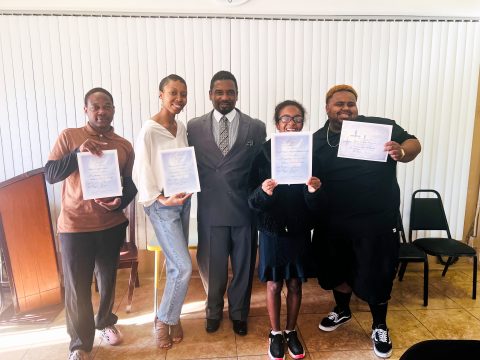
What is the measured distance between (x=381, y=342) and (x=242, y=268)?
96 cm

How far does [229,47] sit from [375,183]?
1806 mm

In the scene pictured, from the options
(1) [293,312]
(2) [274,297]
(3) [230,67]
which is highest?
(3) [230,67]

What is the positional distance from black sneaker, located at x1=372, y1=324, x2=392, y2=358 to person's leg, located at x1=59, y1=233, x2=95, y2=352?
1.72 meters

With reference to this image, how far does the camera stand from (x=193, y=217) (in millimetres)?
3244

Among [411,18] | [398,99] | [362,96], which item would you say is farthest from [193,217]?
[411,18]

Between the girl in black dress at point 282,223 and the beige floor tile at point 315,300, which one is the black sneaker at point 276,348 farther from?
the beige floor tile at point 315,300

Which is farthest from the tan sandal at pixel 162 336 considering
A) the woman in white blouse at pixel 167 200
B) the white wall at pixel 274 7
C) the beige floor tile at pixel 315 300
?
the white wall at pixel 274 7

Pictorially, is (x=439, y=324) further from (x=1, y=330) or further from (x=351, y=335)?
(x=1, y=330)

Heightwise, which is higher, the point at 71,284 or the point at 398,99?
the point at 398,99

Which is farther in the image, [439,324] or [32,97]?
[32,97]

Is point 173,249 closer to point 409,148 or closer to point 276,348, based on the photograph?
point 276,348

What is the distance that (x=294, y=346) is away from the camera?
2.04 meters

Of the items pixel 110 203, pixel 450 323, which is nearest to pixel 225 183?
pixel 110 203

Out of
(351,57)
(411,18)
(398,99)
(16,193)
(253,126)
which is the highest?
(411,18)
